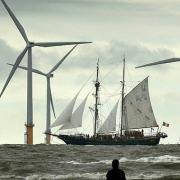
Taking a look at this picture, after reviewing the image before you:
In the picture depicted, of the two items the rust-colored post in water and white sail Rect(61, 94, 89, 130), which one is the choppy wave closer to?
the rust-colored post in water

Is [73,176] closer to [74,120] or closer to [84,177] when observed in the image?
[84,177]

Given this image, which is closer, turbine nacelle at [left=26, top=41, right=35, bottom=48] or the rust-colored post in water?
turbine nacelle at [left=26, top=41, right=35, bottom=48]

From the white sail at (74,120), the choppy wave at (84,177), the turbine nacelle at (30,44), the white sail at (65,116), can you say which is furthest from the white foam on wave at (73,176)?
the white sail at (74,120)

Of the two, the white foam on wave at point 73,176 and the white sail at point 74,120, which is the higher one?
the white sail at point 74,120

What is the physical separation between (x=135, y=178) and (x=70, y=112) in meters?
124

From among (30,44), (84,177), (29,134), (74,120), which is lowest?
(84,177)

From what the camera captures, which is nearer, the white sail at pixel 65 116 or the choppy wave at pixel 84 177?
the choppy wave at pixel 84 177

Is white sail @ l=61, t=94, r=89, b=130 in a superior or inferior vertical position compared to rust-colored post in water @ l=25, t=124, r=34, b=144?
superior

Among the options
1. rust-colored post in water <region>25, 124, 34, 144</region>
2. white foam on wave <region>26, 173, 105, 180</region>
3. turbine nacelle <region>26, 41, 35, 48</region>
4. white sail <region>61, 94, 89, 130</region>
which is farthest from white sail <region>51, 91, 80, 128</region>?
white foam on wave <region>26, 173, 105, 180</region>

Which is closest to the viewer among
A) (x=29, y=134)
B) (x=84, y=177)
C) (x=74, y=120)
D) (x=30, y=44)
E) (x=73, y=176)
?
(x=84, y=177)

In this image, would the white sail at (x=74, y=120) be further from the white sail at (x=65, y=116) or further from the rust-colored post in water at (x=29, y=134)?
the rust-colored post in water at (x=29, y=134)

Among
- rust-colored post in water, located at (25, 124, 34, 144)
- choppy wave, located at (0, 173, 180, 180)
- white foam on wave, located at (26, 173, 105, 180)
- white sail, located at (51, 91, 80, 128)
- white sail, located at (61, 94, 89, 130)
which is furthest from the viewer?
white sail, located at (61, 94, 89, 130)

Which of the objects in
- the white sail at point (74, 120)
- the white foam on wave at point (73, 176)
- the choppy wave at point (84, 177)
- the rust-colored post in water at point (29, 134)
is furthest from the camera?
the white sail at point (74, 120)

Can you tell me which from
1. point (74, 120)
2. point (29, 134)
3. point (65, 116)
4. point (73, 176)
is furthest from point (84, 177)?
point (74, 120)
